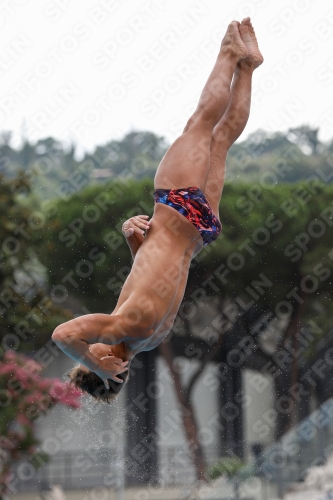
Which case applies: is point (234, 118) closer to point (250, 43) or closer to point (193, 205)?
point (250, 43)

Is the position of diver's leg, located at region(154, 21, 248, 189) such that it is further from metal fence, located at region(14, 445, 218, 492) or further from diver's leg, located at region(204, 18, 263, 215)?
metal fence, located at region(14, 445, 218, 492)

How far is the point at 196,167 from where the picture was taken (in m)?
4.23

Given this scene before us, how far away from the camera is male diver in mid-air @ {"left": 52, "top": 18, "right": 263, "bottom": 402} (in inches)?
147

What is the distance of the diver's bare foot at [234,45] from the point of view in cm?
448

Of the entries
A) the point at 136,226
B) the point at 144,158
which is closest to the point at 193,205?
the point at 136,226

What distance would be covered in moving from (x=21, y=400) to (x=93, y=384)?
5428 mm

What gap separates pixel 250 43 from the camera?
465 cm

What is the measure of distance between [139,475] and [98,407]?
1183mm

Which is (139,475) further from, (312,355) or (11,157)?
(11,157)

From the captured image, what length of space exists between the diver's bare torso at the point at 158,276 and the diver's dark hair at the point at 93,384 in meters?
0.22

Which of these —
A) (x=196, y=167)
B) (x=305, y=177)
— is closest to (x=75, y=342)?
(x=196, y=167)

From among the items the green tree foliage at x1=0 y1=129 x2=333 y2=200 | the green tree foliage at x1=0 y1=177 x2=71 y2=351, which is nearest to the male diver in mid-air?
the green tree foliage at x1=0 y1=177 x2=71 y2=351

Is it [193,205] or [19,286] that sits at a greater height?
[193,205]

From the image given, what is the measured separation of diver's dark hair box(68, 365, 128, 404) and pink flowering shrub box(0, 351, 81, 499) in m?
4.89
